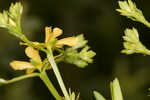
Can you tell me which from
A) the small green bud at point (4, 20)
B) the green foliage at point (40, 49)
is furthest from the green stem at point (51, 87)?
the small green bud at point (4, 20)

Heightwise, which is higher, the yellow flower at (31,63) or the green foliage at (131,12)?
the green foliage at (131,12)

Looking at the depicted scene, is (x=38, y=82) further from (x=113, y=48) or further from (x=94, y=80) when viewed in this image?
(x=113, y=48)

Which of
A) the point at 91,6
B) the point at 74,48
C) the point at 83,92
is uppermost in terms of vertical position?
the point at 91,6

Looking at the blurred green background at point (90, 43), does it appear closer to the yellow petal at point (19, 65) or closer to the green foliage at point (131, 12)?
the green foliage at point (131, 12)

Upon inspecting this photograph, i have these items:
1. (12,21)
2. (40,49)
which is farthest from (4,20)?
(40,49)

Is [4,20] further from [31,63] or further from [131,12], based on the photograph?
[131,12]

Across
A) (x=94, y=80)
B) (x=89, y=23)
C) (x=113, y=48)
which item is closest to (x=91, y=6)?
(x=89, y=23)

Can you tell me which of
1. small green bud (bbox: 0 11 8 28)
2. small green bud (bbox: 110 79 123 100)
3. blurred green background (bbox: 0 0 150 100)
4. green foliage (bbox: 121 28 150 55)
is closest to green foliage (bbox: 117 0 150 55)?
green foliage (bbox: 121 28 150 55)

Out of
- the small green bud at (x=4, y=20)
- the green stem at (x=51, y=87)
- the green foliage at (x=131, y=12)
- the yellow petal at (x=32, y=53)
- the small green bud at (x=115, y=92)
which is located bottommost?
the small green bud at (x=115, y=92)
